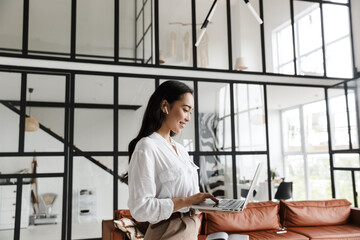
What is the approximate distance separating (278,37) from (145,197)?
5.07 metres

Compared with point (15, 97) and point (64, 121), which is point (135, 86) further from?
point (15, 97)

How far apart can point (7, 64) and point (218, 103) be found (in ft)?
9.97

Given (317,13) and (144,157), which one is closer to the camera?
(144,157)

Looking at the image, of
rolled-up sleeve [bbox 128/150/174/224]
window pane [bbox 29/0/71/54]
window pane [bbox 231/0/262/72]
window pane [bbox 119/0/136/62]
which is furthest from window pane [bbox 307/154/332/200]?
rolled-up sleeve [bbox 128/150/174/224]

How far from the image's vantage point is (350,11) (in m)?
6.01

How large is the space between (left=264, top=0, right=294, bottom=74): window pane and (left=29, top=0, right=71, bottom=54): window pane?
3.13 meters

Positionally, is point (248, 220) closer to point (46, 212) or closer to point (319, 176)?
point (46, 212)

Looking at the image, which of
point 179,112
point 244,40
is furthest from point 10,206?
point 244,40

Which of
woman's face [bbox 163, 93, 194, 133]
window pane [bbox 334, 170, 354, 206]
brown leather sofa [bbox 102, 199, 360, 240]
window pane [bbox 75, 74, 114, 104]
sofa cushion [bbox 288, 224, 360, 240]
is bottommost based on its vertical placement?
sofa cushion [bbox 288, 224, 360, 240]

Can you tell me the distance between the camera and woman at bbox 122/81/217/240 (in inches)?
45.3

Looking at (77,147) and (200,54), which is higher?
(200,54)

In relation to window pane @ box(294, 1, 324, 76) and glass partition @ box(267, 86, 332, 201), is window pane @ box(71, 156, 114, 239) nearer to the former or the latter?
window pane @ box(294, 1, 324, 76)

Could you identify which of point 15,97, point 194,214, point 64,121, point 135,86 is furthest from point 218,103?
point 194,214

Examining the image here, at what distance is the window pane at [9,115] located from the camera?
14.2 ft
